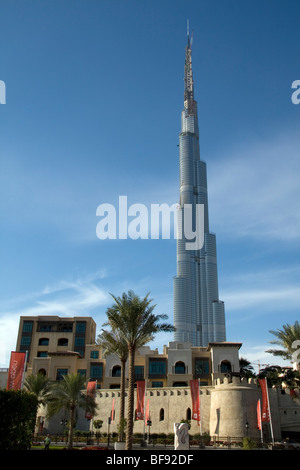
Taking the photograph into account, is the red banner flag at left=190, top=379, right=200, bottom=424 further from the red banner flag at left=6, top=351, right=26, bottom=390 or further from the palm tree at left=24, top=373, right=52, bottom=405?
the red banner flag at left=6, top=351, right=26, bottom=390

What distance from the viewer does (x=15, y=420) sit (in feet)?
86.2

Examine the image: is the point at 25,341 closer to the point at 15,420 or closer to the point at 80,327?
the point at 80,327

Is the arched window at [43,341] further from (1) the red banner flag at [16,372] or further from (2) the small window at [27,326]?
(1) the red banner flag at [16,372]

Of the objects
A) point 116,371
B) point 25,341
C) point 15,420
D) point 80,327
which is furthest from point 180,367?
point 15,420

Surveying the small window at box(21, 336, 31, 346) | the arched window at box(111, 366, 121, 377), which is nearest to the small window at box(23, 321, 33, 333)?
the small window at box(21, 336, 31, 346)

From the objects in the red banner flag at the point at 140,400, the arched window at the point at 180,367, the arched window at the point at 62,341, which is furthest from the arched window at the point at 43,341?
the red banner flag at the point at 140,400

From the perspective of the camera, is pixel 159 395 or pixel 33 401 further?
pixel 159 395

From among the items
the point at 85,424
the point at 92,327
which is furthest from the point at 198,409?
the point at 92,327

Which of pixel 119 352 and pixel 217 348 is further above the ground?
pixel 217 348

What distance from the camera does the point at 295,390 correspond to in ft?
165

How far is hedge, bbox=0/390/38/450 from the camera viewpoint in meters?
25.5

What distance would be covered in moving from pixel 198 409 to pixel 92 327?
150ft

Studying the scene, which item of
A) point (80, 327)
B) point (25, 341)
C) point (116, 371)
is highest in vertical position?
point (80, 327)

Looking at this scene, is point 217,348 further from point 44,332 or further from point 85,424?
point 44,332
